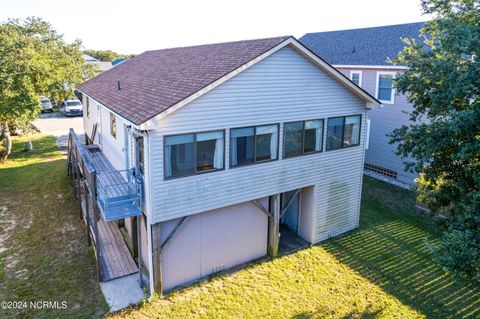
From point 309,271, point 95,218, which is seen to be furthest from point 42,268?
point 309,271

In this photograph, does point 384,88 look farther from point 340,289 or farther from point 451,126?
point 340,289

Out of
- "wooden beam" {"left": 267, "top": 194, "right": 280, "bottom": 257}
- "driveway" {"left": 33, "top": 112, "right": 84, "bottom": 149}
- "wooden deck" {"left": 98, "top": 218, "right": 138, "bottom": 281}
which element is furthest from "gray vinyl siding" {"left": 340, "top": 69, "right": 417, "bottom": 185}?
"driveway" {"left": 33, "top": 112, "right": 84, "bottom": 149}

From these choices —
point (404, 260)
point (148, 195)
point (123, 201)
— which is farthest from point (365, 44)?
point (123, 201)

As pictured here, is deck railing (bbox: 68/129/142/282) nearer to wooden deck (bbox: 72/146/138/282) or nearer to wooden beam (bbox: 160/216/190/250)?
wooden deck (bbox: 72/146/138/282)

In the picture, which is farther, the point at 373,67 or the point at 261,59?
the point at 373,67

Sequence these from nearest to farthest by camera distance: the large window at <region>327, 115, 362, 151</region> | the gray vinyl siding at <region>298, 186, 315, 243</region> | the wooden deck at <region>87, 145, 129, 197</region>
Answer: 1. the wooden deck at <region>87, 145, 129, 197</region>
2. the large window at <region>327, 115, 362, 151</region>
3. the gray vinyl siding at <region>298, 186, 315, 243</region>

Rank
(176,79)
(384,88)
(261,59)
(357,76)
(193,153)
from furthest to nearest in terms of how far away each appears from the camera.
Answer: (357,76) < (384,88) < (176,79) < (261,59) < (193,153)

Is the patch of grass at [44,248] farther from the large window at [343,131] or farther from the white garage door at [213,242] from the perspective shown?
the large window at [343,131]
